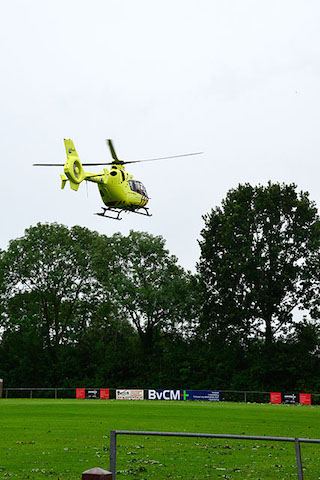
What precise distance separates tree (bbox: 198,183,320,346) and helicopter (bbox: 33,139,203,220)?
27.6 meters

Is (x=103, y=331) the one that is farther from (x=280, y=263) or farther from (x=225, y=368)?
(x=280, y=263)

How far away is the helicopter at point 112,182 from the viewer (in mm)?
34906

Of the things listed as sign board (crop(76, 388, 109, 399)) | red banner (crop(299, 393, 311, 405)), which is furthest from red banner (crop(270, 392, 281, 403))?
sign board (crop(76, 388, 109, 399))

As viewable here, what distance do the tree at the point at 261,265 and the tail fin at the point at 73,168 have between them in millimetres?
32606

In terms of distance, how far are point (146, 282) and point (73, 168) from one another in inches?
1619

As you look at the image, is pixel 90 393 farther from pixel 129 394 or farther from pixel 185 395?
pixel 185 395

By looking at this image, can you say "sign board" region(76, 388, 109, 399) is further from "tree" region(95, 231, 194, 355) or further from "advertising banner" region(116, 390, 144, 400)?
"tree" region(95, 231, 194, 355)

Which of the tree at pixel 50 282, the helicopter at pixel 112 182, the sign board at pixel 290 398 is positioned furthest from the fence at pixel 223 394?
the helicopter at pixel 112 182

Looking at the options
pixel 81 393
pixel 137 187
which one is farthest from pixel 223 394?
pixel 137 187

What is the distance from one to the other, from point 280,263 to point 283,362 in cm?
1002

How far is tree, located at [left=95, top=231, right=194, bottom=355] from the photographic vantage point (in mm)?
73062

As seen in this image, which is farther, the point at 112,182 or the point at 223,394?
the point at 223,394

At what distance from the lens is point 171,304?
7325 centimetres

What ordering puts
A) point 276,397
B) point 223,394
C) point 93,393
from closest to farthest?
point 276,397 < point 223,394 < point 93,393
